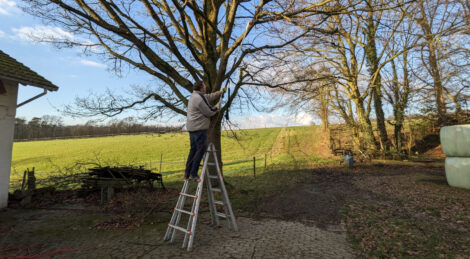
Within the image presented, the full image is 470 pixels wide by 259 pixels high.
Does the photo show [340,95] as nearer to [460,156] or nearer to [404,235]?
[460,156]

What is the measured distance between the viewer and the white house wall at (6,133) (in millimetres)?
7582

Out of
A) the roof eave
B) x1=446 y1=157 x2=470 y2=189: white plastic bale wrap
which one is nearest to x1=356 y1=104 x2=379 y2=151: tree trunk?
x1=446 y1=157 x2=470 y2=189: white plastic bale wrap

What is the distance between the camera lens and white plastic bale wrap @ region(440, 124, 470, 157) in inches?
346

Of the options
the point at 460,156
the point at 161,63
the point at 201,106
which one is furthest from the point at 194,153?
the point at 460,156

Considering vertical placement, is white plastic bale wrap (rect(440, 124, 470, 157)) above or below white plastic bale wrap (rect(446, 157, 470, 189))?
above

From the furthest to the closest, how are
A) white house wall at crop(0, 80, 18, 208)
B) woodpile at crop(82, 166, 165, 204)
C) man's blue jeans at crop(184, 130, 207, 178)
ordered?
1. woodpile at crop(82, 166, 165, 204)
2. white house wall at crop(0, 80, 18, 208)
3. man's blue jeans at crop(184, 130, 207, 178)

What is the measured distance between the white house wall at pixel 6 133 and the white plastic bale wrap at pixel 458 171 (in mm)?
15772

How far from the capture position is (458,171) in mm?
9070

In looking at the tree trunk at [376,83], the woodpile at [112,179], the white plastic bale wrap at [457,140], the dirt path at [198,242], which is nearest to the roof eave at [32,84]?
the woodpile at [112,179]

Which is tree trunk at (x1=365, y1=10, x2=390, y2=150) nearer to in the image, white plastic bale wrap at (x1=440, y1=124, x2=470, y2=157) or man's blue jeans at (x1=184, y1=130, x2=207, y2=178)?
white plastic bale wrap at (x1=440, y1=124, x2=470, y2=157)

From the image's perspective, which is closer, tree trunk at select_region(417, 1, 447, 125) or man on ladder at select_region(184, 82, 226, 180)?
man on ladder at select_region(184, 82, 226, 180)

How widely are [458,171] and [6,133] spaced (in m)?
15.9

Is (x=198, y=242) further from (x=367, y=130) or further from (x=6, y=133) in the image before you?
(x=367, y=130)

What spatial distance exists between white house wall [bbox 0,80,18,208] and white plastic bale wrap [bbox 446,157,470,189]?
1577cm
